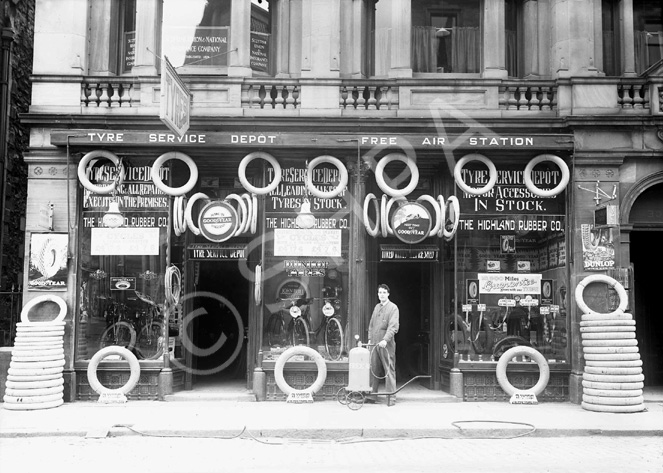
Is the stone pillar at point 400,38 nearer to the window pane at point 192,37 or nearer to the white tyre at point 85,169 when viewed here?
the window pane at point 192,37

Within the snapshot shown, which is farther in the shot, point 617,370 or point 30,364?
point 30,364

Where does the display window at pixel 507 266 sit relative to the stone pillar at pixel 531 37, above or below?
below

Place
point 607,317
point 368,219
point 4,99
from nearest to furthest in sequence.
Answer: point 607,317 < point 368,219 < point 4,99

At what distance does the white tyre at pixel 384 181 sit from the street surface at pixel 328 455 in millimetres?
4702

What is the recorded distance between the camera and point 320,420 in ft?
35.6

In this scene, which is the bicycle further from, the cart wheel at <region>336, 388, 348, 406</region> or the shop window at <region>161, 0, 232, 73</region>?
the shop window at <region>161, 0, 232, 73</region>

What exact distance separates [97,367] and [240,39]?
22.0 ft

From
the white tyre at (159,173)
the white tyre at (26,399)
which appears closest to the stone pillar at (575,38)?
the white tyre at (159,173)

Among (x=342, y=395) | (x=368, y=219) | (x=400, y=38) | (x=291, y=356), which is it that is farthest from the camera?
(x=400, y=38)

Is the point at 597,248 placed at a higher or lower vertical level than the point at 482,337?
higher

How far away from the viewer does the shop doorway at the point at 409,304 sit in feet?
48.7

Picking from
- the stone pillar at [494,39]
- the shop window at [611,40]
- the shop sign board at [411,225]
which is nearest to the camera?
the shop sign board at [411,225]

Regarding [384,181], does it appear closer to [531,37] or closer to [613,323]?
[531,37]

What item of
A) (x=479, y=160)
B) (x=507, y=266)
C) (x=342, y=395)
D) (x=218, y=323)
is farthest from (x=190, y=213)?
(x=507, y=266)
